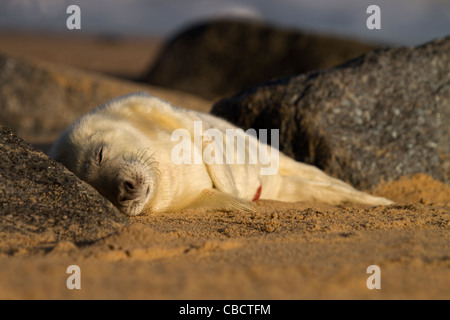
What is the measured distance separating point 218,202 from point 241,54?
10.6 metres

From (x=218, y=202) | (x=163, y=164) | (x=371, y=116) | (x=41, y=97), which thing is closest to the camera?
(x=163, y=164)

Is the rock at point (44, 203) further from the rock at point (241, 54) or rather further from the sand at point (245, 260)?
the rock at point (241, 54)

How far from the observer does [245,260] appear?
272cm

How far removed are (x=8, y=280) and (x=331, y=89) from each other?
13.5 feet

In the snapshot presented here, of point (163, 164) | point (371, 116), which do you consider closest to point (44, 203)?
point (163, 164)

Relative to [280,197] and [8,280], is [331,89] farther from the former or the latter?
[8,280]

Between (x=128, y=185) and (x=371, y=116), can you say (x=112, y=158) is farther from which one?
(x=371, y=116)

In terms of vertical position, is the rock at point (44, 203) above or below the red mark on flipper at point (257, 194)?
below

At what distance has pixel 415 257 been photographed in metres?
2.77

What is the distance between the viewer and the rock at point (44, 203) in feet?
10.3

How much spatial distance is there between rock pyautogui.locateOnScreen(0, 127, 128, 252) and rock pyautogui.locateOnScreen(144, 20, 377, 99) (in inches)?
418

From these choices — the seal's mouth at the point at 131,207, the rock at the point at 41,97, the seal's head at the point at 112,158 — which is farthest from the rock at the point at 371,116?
the rock at the point at 41,97

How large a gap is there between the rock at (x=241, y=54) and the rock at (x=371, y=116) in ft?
25.9

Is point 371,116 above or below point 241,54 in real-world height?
below
